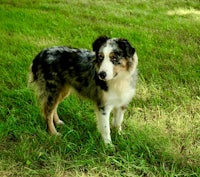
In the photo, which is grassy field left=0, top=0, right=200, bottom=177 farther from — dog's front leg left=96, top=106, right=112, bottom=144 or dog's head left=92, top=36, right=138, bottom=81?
dog's head left=92, top=36, right=138, bottom=81

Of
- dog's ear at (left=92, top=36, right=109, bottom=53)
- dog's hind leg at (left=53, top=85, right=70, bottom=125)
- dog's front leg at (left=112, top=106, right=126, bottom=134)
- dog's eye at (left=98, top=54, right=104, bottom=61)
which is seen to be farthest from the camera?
dog's hind leg at (left=53, top=85, right=70, bottom=125)

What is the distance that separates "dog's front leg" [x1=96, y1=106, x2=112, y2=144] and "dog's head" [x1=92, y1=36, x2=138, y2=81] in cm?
46

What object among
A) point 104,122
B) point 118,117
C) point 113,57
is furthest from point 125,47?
point 118,117

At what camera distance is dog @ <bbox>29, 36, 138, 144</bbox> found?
13.4ft

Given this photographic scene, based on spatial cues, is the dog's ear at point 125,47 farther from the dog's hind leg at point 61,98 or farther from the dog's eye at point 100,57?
the dog's hind leg at point 61,98

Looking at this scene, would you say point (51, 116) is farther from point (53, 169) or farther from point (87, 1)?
point (87, 1)

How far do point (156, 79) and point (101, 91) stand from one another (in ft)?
6.72

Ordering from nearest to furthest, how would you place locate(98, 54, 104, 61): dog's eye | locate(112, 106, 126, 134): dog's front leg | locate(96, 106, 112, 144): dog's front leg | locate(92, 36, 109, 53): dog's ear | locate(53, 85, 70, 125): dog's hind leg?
locate(98, 54, 104, 61): dog's eye, locate(92, 36, 109, 53): dog's ear, locate(96, 106, 112, 144): dog's front leg, locate(112, 106, 126, 134): dog's front leg, locate(53, 85, 70, 125): dog's hind leg

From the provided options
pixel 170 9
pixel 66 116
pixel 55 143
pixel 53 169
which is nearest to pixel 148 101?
pixel 66 116

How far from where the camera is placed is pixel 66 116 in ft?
16.7

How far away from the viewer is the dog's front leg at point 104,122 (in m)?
4.32

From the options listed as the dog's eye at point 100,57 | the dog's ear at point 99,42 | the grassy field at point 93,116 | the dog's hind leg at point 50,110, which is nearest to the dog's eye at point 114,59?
the dog's eye at point 100,57

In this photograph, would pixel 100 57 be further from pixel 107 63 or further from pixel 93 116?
pixel 93 116

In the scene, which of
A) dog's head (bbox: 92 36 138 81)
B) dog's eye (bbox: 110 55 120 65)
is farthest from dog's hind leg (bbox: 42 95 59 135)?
dog's eye (bbox: 110 55 120 65)
